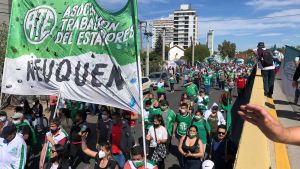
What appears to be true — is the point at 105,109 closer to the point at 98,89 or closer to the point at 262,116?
the point at 98,89

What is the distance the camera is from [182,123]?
7.99 metres

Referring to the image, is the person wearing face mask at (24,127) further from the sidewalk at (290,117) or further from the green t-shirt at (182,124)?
the sidewalk at (290,117)

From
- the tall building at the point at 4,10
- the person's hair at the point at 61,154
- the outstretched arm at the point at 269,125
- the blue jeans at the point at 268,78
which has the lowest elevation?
the person's hair at the point at 61,154

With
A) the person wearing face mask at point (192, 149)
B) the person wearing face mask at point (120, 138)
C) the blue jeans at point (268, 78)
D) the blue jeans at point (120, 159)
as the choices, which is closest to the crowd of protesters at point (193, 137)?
the person wearing face mask at point (192, 149)

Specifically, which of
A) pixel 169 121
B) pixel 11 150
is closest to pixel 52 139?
pixel 11 150

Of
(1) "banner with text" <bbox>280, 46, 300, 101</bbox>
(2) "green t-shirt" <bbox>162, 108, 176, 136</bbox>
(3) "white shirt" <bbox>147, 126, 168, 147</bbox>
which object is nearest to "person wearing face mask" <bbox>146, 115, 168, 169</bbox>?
(3) "white shirt" <bbox>147, 126, 168, 147</bbox>

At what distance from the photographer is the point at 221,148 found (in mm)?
5785

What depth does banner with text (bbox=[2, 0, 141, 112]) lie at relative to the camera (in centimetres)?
543

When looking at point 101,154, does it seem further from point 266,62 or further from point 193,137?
point 266,62

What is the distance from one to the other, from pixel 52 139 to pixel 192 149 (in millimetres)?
2717

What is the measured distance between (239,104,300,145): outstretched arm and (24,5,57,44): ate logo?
5088 millimetres

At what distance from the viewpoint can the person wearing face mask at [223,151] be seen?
5449mm

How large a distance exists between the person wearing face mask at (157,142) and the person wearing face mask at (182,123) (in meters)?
0.75

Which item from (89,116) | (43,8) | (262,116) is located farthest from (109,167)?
(89,116)
